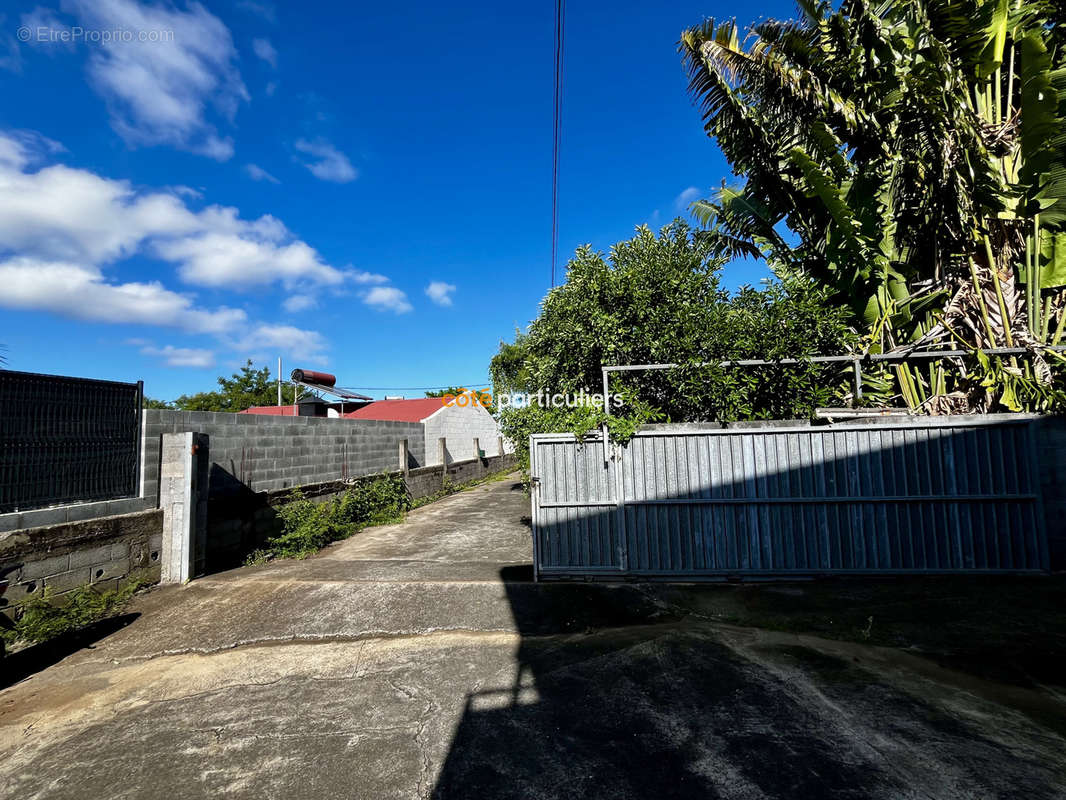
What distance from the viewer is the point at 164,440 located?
6902mm

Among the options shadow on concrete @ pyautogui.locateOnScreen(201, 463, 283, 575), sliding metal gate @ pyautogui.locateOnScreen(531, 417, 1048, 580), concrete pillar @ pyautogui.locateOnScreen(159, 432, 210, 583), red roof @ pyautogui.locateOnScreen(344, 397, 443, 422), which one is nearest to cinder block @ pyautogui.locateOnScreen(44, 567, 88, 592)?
concrete pillar @ pyautogui.locateOnScreen(159, 432, 210, 583)

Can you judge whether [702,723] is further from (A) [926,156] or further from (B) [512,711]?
(A) [926,156]

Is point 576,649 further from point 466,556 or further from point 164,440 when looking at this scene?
point 164,440

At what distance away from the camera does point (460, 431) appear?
843 inches

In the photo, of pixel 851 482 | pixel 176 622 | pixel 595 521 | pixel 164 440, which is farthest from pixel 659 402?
pixel 164 440

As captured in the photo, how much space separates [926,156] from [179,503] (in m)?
12.2

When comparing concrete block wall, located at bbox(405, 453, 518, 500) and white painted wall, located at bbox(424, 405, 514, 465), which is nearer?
concrete block wall, located at bbox(405, 453, 518, 500)

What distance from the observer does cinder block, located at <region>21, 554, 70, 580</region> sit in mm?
5197

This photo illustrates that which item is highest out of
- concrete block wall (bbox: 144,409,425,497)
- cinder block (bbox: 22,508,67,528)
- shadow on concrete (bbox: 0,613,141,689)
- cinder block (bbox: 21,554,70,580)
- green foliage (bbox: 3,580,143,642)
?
concrete block wall (bbox: 144,409,425,497)

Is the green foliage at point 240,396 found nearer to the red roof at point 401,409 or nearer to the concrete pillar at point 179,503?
the red roof at point 401,409

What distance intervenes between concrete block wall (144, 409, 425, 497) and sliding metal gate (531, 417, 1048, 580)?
567 centimetres

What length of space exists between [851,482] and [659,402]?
2.77m

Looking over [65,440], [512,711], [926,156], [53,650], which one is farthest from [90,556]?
[926,156]

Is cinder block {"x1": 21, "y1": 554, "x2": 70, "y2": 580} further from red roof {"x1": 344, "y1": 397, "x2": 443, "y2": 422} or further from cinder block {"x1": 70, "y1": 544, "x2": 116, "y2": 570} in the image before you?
red roof {"x1": 344, "y1": 397, "x2": 443, "y2": 422}
